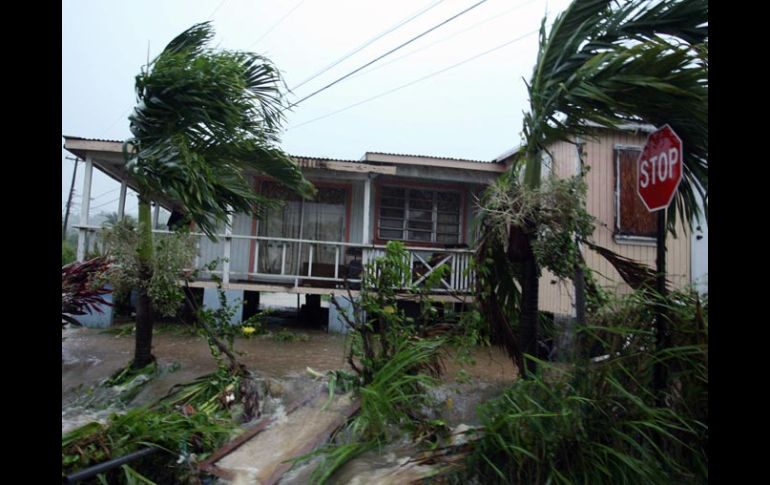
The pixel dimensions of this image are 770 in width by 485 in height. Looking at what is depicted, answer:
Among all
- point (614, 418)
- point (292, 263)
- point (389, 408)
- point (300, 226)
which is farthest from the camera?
point (300, 226)

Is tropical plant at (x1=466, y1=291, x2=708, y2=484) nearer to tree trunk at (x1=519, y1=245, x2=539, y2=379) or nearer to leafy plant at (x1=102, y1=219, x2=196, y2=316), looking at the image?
tree trunk at (x1=519, y1=245, x2=539, y2=379)

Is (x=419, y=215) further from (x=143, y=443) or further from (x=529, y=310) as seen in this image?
(x=143, y=443)

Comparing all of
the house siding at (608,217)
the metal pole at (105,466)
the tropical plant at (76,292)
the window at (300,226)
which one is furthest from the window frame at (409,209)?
the tropical plant at (76,292)

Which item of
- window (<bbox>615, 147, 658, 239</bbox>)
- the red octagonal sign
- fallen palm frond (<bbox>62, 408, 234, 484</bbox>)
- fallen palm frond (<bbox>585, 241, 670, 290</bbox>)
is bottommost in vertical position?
fallen palm frond (<bbox>62, 408, 234, 484</bbox>)

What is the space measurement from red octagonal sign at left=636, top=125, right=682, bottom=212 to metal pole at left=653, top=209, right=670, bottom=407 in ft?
0.40

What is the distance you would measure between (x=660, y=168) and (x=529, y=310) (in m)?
1.59

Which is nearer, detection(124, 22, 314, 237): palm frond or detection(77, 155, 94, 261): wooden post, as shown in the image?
detection(124, 22, 314, 237): palm frond

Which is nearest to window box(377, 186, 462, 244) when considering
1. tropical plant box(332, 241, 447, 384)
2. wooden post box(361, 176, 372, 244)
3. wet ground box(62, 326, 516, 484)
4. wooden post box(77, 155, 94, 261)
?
wooden post box(361, 176, 372, 244)

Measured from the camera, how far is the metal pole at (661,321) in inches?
113

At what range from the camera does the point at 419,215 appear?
1176 centimetres

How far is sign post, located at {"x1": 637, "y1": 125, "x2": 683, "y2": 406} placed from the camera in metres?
2.66

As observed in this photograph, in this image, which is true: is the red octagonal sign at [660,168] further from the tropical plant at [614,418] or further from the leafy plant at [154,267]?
the leafy plant at [154,267]

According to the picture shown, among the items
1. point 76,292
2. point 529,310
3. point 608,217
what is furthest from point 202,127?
point 608,217
